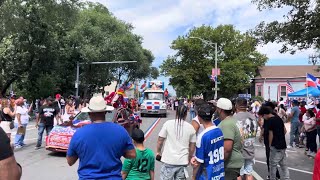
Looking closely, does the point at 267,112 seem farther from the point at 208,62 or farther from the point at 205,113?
the point at 208,62

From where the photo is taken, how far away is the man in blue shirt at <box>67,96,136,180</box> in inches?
151

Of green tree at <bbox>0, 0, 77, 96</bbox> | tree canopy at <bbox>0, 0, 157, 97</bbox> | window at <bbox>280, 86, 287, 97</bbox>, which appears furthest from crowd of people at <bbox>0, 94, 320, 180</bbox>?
window at <bbox>280, 86, 287, 97</bbox>

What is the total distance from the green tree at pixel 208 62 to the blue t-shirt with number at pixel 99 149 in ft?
175

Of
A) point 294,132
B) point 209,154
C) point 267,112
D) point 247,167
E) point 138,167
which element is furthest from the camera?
point 294,132

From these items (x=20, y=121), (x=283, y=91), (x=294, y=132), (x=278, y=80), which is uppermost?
(x=278, y=80)

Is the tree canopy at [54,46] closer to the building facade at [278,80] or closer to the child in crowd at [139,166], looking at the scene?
the child in crowd at [139,166]

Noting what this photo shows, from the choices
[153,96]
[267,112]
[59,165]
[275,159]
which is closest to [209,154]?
[275,159]

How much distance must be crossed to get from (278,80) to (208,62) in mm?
16946

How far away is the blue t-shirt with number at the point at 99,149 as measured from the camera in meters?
3.83

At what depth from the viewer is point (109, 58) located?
4844 cm

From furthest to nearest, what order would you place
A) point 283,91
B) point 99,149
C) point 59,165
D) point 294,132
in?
point 283,91
point 294,132
point 59,165
point 99,149

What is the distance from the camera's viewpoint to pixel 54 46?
115 ft

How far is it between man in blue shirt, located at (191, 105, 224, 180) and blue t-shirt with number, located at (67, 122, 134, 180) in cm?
106

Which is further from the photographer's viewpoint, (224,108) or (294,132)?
(294,132)
